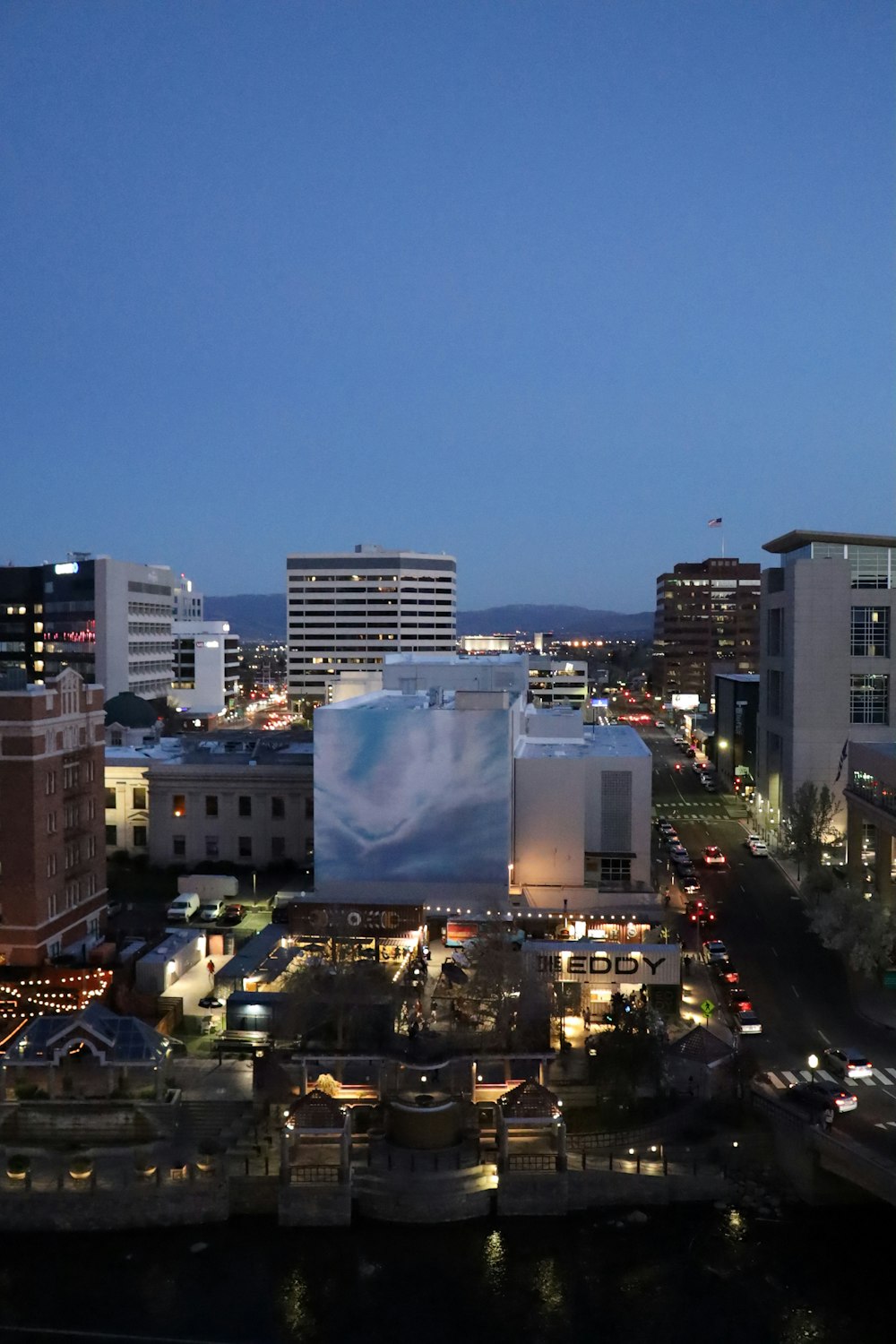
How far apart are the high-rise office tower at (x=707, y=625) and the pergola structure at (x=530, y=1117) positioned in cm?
14136

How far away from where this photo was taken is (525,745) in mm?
48688

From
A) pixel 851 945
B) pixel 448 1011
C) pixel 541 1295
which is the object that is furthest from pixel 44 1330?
pixel 851 945

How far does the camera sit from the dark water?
861 inches

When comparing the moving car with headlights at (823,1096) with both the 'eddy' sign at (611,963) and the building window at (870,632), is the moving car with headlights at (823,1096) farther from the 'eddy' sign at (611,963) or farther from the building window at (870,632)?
the building window at (870,632)

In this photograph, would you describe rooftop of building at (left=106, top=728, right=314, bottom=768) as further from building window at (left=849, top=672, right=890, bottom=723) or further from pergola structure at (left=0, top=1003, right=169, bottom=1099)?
building window at (left=849, top=672, right=890, bottom=723)

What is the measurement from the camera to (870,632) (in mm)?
56562

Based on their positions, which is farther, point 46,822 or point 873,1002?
point 46,822

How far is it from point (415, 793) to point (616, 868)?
948 centimetres

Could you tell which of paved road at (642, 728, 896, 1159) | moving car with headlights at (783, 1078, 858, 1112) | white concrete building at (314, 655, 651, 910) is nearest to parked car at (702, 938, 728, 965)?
paved road at (642, 728, 896, 1159)

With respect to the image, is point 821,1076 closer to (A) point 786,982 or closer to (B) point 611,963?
(A) point 786,982

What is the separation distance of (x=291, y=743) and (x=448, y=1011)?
2897cm

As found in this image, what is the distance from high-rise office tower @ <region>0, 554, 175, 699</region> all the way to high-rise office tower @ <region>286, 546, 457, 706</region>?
25.5m

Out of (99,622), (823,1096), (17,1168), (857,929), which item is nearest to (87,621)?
(99,622)

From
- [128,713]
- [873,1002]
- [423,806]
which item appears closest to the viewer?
[873,1002]
